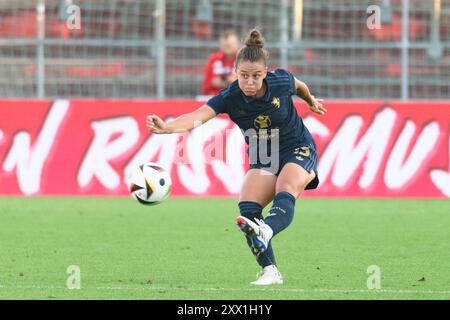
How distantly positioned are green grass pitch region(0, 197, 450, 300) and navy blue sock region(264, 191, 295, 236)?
0.40m

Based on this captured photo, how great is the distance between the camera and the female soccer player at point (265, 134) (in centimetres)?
749

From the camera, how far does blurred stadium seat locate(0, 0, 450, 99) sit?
17.2 metres

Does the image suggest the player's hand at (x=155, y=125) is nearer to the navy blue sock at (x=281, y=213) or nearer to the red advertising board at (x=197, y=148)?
the navy blue sock at (x=281, y=213)

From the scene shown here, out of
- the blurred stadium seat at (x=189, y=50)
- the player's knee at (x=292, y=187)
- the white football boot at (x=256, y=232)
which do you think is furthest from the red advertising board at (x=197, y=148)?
the white football boot at (x=256, y=232)

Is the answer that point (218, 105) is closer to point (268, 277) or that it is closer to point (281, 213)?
Result: point (281, 213)

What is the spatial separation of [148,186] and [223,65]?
8.11m

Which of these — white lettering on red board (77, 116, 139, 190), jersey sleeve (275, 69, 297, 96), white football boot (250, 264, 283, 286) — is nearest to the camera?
white football boot (250, 264, 283, 286)

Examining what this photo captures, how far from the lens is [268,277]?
300 inches

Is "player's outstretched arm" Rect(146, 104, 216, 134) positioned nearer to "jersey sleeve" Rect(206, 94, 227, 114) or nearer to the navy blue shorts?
"jersey sleeve" Rect(206, 94, 227, 114)

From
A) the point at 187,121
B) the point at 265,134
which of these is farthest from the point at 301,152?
the point at 187,121

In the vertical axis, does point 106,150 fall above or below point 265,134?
below

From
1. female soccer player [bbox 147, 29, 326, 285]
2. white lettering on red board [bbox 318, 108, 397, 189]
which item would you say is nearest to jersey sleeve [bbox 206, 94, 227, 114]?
female soccer player [bbox 147, 29, 326, 285]

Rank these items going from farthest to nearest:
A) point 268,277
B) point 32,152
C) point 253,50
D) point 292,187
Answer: point 32,152
point 292,187
point 268,277
point 253,50

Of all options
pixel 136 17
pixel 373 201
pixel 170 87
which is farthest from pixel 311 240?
pixel 136 17
